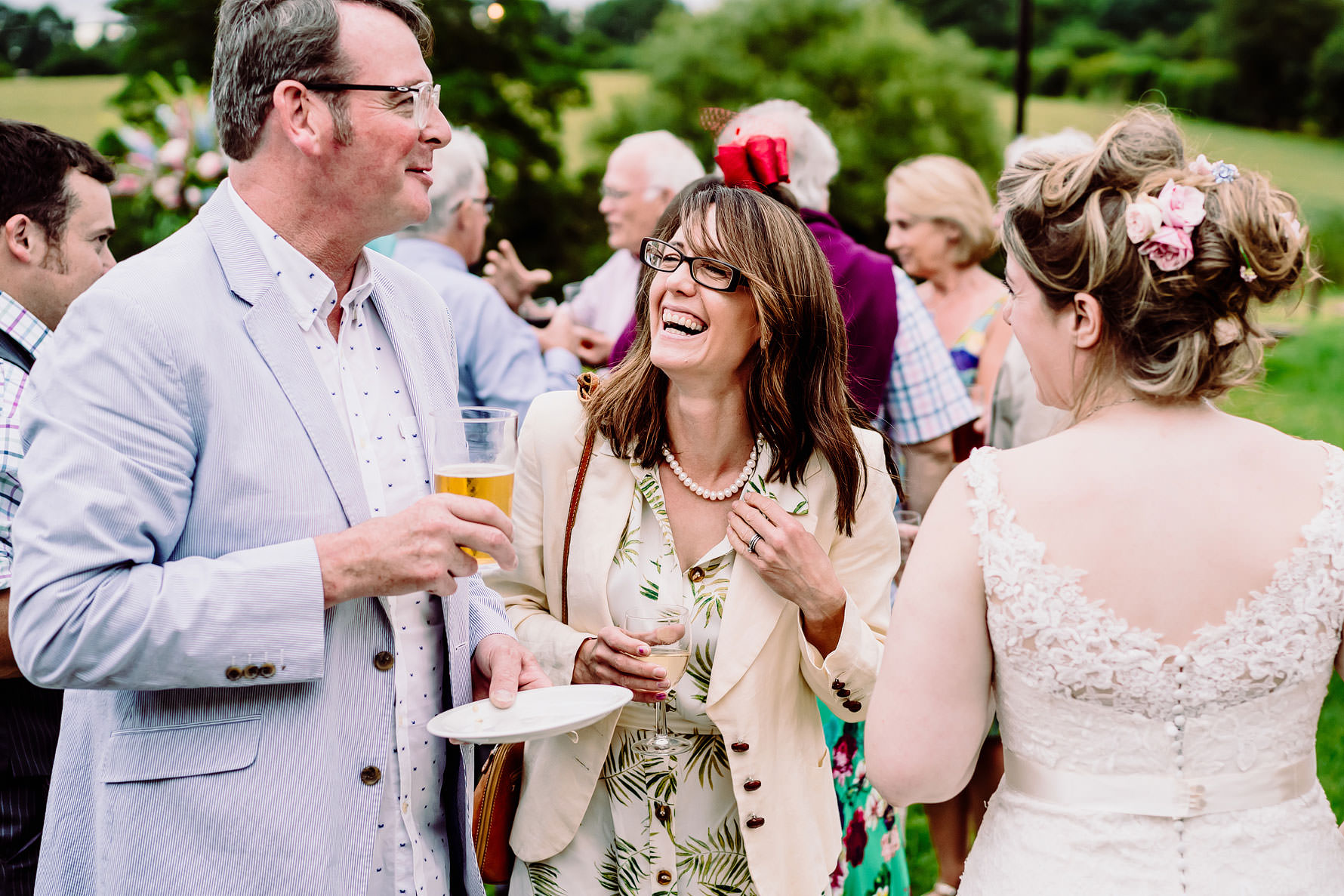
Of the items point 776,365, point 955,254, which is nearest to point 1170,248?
point 776,365

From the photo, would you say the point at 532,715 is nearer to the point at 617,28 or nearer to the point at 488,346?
the point at 488,346

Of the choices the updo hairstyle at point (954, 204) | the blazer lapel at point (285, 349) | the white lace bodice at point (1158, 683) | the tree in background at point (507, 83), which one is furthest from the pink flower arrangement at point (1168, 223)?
the tree in background at point (507, 83)

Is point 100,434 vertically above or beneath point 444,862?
above

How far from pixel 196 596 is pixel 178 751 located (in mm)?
267

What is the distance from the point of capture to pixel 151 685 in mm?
1576

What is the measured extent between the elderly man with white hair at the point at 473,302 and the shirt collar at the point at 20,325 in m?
1.73

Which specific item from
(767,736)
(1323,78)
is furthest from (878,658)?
(1323,78)

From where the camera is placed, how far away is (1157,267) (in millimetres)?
1638

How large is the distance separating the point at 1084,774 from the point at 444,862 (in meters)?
A: 1.12

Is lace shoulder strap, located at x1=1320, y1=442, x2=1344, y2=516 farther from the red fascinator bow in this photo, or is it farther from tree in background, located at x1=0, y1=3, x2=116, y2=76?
tree in background, located at x1=0, y1=3, x2=116, y2=76

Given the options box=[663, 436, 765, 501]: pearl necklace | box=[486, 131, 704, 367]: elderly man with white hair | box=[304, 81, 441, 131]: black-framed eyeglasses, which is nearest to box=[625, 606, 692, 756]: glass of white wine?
box=[663, 436, 765, 501]: pearl necklace

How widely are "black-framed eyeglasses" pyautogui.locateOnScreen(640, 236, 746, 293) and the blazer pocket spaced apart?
124 centimetres

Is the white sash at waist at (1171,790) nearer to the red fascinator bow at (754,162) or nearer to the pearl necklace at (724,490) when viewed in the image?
the pearl necklace at (724,490)

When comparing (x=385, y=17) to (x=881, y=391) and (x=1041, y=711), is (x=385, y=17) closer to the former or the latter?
(x=1041, y=711)
